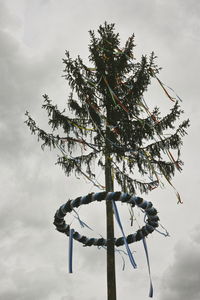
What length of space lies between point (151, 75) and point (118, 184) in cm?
375

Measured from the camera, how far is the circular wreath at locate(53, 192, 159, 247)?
28.1 feet

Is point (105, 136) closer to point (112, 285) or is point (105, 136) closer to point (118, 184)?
point (118, 184)

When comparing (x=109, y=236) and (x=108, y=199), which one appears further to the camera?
(x=109, y=236)

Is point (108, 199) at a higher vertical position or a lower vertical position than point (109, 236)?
higher

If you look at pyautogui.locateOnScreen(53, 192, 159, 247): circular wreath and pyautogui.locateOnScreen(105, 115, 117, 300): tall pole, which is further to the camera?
pyautogui.locateOnScreen(105, 115, 117, 300): tall pole

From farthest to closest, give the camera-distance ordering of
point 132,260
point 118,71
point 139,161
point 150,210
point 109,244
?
point 118,71
point 139,161
point 109,244
point 150,210
point 132,260

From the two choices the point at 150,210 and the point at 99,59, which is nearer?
the point at 150,210

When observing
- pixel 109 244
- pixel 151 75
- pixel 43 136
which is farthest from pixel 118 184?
pixel 151 75

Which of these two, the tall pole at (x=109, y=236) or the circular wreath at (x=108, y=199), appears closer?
the circular wreath at (x=108, y=199)

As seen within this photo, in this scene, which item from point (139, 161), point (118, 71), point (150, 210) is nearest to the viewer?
point (150, 210)

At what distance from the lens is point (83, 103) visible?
37.1ft

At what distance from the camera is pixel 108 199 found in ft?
28.2

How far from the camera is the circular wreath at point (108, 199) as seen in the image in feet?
28.1

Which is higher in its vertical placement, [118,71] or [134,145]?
[118,71]
